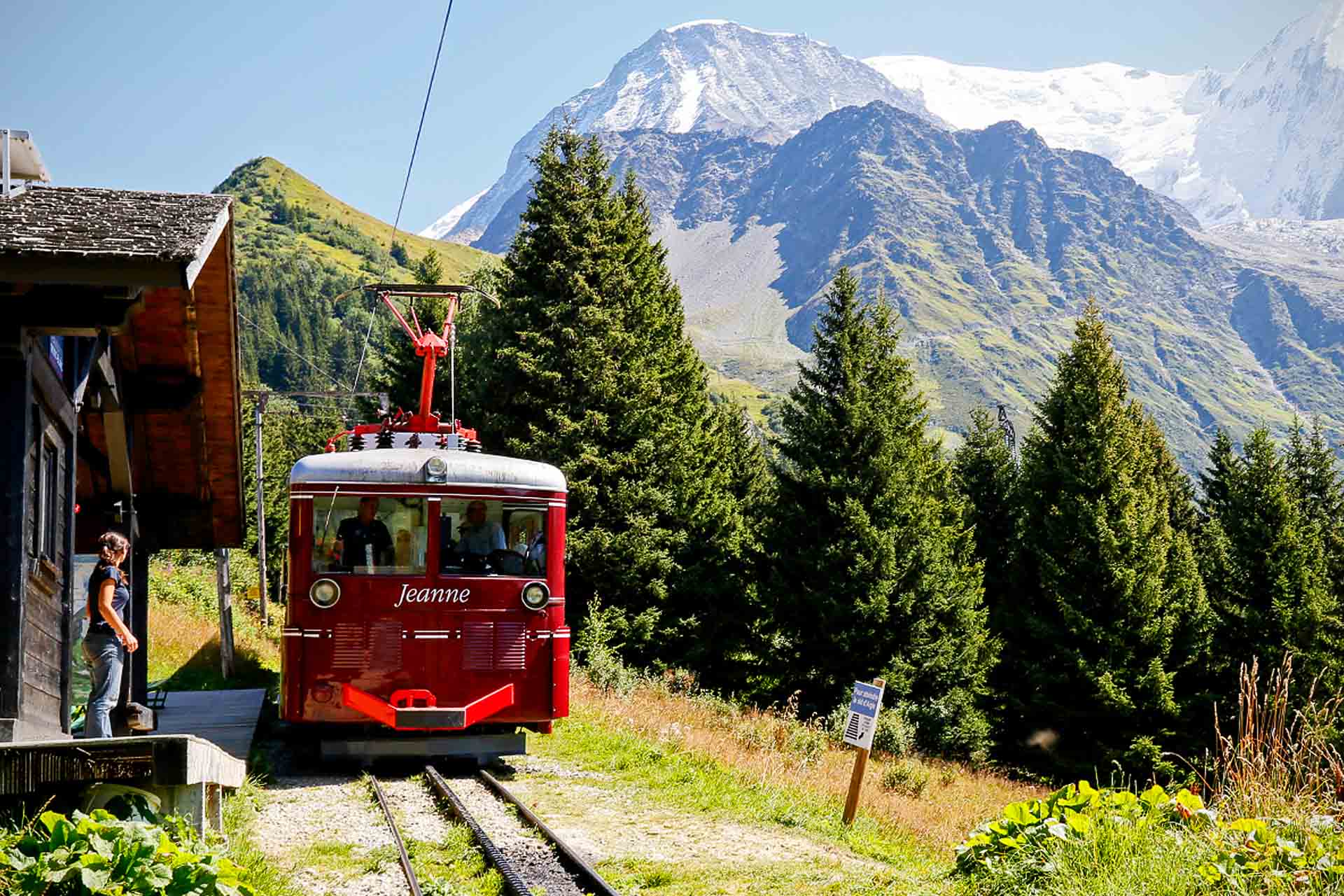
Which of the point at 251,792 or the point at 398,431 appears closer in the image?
the point at 251,792

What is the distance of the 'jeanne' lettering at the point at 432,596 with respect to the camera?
1259 centimetres

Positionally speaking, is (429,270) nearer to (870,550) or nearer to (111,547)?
(870,550)

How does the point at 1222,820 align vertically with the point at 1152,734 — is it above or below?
above

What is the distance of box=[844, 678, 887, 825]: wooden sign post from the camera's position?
10.3 metres

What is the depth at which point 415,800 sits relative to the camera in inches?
452

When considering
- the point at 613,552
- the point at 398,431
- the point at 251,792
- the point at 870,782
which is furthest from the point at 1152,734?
the point at 251,792

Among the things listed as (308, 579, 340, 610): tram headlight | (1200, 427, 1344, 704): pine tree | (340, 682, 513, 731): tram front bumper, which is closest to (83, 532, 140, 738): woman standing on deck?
(308, 579, 340, 610): tram headlight

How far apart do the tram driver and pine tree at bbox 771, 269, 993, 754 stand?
16.1 meters

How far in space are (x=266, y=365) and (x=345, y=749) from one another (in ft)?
491

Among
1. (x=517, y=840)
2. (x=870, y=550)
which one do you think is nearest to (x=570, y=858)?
(x=517, y=840)

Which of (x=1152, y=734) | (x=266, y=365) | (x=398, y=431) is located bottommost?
(x=1152, y=734)

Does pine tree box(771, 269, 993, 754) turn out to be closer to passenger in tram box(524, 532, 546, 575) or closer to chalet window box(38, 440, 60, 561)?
passenger in tram box(524, 532, 546, 575)

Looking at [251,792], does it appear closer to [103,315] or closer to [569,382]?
[103,315]

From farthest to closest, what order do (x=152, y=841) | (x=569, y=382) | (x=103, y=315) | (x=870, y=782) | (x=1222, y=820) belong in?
(x=569, y=382) < (x=870, y=782) < (x=103, y=315) < (x=1222, y=820) < (x=152, y=841)
